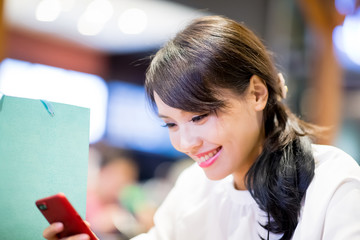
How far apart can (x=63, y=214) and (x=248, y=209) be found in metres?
0.61

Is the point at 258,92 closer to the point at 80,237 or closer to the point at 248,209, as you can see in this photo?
the point at 248,209

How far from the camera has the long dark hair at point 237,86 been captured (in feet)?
3.57

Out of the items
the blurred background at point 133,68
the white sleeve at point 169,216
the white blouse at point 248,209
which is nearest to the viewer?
the white blouse at point 248,209

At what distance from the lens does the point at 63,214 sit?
0.87 meters

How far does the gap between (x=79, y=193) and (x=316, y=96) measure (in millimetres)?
3797

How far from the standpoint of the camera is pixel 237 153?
1.18m

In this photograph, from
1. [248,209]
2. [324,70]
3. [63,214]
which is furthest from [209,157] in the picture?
[324,70]

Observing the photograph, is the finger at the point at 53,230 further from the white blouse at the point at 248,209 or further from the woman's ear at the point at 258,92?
the woman's ear at the point at 258,92

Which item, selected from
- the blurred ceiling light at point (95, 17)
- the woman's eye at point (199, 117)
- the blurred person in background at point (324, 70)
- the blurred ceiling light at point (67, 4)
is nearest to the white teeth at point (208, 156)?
the woman's eye at point (199, 117)

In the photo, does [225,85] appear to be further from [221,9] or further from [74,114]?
[221,9]

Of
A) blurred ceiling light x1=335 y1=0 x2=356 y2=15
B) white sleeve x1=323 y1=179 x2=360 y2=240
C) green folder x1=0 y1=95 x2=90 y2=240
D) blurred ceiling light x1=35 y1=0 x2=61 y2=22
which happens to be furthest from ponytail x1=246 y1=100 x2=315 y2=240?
blurred ceiling light x1=335 y1=0 x2=356 y2=15

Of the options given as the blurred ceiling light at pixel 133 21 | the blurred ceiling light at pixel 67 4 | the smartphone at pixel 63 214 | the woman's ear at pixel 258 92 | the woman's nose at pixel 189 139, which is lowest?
the smartphone at pixel 63 214

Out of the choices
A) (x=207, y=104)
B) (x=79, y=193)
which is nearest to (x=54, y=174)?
(x=79, y=193)

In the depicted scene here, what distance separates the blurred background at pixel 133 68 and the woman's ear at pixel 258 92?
215cm
